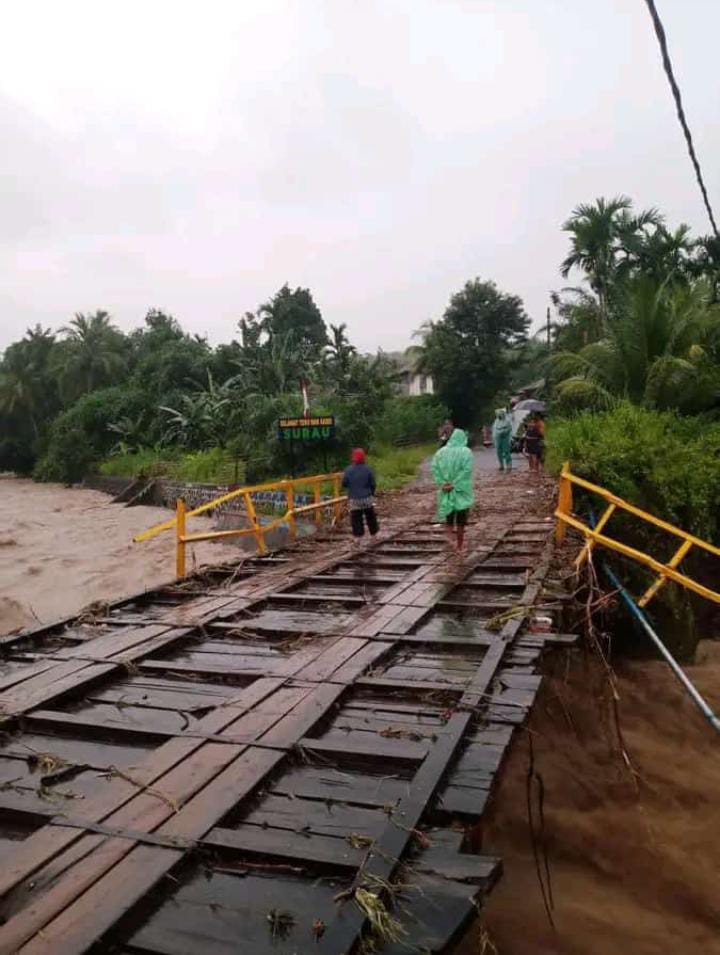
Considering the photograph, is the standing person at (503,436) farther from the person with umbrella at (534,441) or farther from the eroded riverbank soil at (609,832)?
the eroded riverbank soil at (609,832)

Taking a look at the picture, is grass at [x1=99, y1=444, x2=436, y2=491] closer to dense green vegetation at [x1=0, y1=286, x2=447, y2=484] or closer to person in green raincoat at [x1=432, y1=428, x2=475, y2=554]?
dense green vegetation at [x1=0, y1=286, x2=447, y2=484]

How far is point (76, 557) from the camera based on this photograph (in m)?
17.5

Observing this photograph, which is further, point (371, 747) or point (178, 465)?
point (178, 465)

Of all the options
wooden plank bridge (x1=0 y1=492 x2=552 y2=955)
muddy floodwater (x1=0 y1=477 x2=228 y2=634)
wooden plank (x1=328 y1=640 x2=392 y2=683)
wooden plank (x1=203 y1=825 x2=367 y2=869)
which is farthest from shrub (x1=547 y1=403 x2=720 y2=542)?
wooden plank (x1=203 y1=825 x2=367 y2=869)

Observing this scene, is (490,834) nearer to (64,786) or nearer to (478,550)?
(64,786)

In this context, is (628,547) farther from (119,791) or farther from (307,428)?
(307,428)

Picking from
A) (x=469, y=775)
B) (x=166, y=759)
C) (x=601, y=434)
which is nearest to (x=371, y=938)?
(x=469, y=775)

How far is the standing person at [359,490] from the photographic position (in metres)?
9.97

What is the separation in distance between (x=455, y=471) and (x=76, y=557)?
37.2ft

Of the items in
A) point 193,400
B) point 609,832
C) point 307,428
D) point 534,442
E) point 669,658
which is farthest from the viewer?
point 193,400

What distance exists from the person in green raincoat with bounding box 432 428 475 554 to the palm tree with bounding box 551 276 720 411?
24.9ft

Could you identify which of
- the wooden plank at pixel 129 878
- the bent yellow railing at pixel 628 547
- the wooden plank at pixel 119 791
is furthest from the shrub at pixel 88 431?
the wooden plank at pixel 129 878

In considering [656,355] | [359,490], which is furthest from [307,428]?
[656,355]

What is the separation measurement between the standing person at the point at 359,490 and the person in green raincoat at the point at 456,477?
964 mm
